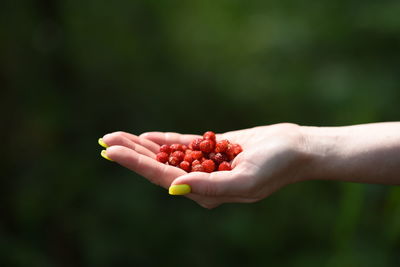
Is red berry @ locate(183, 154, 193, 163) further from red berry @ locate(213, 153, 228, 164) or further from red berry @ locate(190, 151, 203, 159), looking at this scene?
red berry @ locate(213, 153, 228, 164)

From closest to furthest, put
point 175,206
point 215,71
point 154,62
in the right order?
point 175,206 → point 154,62 → point 215,71

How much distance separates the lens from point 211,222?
3.38m

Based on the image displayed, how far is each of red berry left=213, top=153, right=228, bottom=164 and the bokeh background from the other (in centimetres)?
97

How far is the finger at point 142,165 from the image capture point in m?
1.76

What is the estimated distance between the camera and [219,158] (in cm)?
225

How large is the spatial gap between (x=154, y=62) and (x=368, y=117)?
2.50m

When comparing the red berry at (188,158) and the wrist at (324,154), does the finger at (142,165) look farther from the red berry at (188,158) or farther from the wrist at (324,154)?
the wrist at (324,154)

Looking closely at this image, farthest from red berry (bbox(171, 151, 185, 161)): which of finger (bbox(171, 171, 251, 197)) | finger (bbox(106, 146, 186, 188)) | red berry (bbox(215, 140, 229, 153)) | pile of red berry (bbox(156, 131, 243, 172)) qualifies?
finger (bbox(171, 171, 251, 197))

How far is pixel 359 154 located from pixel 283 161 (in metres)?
0.46

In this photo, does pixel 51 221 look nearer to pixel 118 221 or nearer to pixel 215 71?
pixel 118 221

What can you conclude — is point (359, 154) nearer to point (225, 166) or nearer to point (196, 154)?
point (225, 166)

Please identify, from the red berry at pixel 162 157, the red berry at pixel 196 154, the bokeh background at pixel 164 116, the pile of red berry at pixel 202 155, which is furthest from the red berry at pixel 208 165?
the bokeh background at pixel 164 116

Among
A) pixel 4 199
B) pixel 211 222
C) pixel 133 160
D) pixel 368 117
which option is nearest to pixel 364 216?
pixel 368 117

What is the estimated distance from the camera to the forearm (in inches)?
77.7
